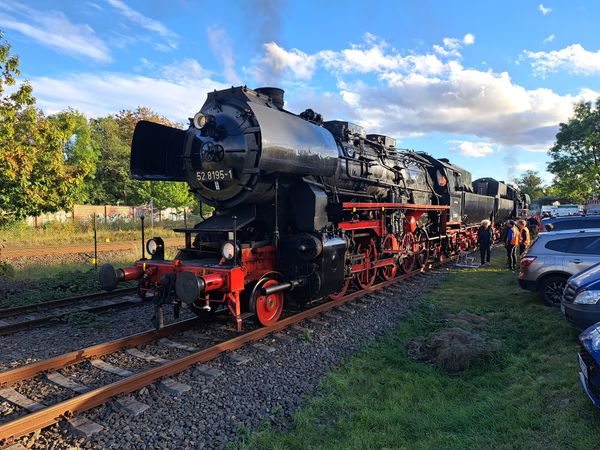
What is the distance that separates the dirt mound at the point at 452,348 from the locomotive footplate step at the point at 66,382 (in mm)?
4156

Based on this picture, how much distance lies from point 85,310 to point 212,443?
5.12 metres

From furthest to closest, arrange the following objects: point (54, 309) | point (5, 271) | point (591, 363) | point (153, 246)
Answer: point (5, 271) < point (54, 309) < point (153, 246) < point (591, 363)

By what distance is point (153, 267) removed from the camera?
6539 mm

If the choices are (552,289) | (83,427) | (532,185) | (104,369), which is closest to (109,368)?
(104,369)

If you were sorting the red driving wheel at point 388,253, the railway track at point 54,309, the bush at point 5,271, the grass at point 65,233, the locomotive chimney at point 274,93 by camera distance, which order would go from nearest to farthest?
1. the railway track at point 54,309
2. the locomotive chimney at point 274,93
3. the red driving wheel at point 388,253
4. the bush at point 5,271
5. the grass at point 65,233

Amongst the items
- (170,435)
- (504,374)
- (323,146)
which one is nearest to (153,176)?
(323,146)

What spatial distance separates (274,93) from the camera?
24.4 feet

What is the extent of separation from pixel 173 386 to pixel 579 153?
4435 centimetres

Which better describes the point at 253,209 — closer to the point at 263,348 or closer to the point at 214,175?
the point at 214,175

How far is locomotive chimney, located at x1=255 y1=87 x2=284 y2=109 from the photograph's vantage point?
7.38 metres

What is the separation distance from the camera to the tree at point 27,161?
8.87 meters

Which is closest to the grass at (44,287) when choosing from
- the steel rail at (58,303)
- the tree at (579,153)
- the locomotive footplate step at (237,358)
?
the steel rail at (58,303)

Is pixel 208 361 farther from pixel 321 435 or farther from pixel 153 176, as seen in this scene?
pixel 153 176

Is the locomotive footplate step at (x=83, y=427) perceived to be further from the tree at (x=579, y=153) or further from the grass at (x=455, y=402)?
the tree at (x=579, y=153)
